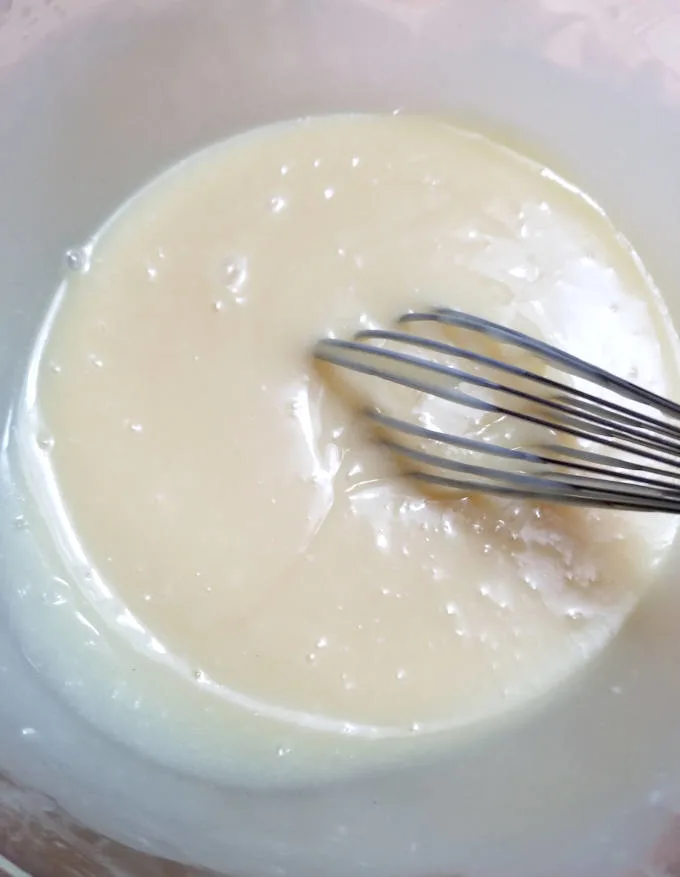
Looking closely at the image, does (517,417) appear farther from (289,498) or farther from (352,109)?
(352,109)

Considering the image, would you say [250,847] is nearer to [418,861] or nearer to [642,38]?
[418,861]

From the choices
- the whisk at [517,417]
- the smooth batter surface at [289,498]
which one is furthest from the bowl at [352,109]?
the whisk at [517,417]

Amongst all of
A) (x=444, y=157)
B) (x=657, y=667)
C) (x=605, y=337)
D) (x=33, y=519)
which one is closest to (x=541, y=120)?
(x=444, y=157)

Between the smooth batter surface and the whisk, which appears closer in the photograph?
the whisk

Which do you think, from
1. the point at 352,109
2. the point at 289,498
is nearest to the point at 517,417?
the point at 289,498

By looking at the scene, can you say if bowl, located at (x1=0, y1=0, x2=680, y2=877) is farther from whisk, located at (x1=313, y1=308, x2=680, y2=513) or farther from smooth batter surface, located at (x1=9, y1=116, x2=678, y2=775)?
whisk, located at (x1=313, y1=308, x2=680, y2=513)

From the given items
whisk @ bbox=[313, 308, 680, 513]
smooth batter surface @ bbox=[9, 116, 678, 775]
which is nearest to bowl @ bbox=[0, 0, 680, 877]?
smooth batter surface @ bbox=[9, 116, 678, 775]
